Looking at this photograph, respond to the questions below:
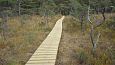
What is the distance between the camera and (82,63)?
23.7 feet

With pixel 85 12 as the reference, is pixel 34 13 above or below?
below

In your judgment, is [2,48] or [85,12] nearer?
[2,48]

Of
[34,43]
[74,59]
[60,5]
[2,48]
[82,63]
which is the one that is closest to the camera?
[82,63]

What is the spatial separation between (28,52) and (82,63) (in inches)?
112

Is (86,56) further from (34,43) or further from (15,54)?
(34,43)

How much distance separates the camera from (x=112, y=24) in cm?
1608

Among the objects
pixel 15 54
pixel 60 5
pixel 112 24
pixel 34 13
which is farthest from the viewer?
pixel 60 5

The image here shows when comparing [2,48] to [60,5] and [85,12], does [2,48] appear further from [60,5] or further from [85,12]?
[60,5]

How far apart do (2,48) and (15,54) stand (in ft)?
4.44

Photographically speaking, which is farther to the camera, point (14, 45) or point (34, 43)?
point (34, 43)

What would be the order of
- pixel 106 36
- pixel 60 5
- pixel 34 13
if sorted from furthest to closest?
pixel 60 5, pixel 34 13, pixel 106 36

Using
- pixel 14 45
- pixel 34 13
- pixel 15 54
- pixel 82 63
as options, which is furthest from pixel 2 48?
pixel 34 13

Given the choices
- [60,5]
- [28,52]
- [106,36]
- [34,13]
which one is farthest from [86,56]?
[60,5]

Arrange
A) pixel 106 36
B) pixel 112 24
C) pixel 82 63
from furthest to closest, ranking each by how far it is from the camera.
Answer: pixel 112 24
pixel 106 36
pixel 82 63
